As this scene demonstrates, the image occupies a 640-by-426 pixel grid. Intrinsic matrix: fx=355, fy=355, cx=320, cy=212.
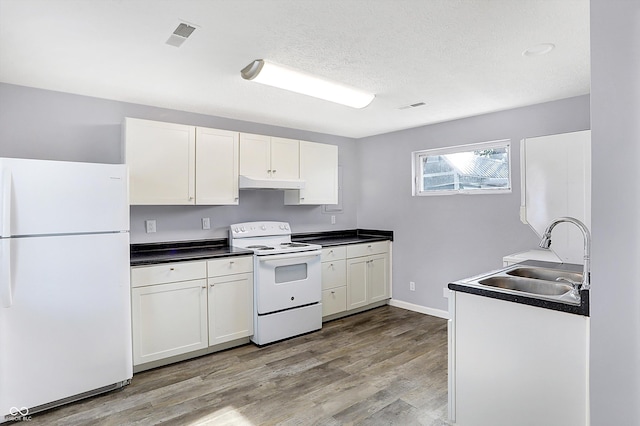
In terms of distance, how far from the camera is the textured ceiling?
1.75m

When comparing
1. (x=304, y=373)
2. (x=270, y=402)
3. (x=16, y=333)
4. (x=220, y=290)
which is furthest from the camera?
(x=220, y=290)

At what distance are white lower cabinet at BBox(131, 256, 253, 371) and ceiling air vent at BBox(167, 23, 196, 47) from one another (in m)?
1.69

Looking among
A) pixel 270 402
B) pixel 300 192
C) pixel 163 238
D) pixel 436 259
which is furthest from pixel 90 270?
pixel 436 259

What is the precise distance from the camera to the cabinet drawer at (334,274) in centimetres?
407

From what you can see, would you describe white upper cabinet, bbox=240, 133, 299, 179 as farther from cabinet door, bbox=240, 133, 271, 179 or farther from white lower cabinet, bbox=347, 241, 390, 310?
white lower cabinet, bbox=347, 241, 390, 310

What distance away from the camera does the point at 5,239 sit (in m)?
2.16

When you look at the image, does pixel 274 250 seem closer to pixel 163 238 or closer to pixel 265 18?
pixel 163 238

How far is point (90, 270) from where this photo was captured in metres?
2.46

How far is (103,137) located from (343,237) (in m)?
3.07

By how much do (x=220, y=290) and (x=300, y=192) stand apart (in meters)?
1.50

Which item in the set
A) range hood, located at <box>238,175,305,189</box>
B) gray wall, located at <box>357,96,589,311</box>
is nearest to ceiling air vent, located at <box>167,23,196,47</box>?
range hood, located at <box>238,175,305,189</box>

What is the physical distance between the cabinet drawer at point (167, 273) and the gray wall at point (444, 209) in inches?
101

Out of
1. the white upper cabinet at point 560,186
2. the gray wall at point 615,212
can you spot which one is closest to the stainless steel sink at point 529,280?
A: the white upper cabinet at point 560,186

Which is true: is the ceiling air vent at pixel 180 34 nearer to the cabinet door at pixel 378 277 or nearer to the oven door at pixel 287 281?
the oven door at pixel 287 281
